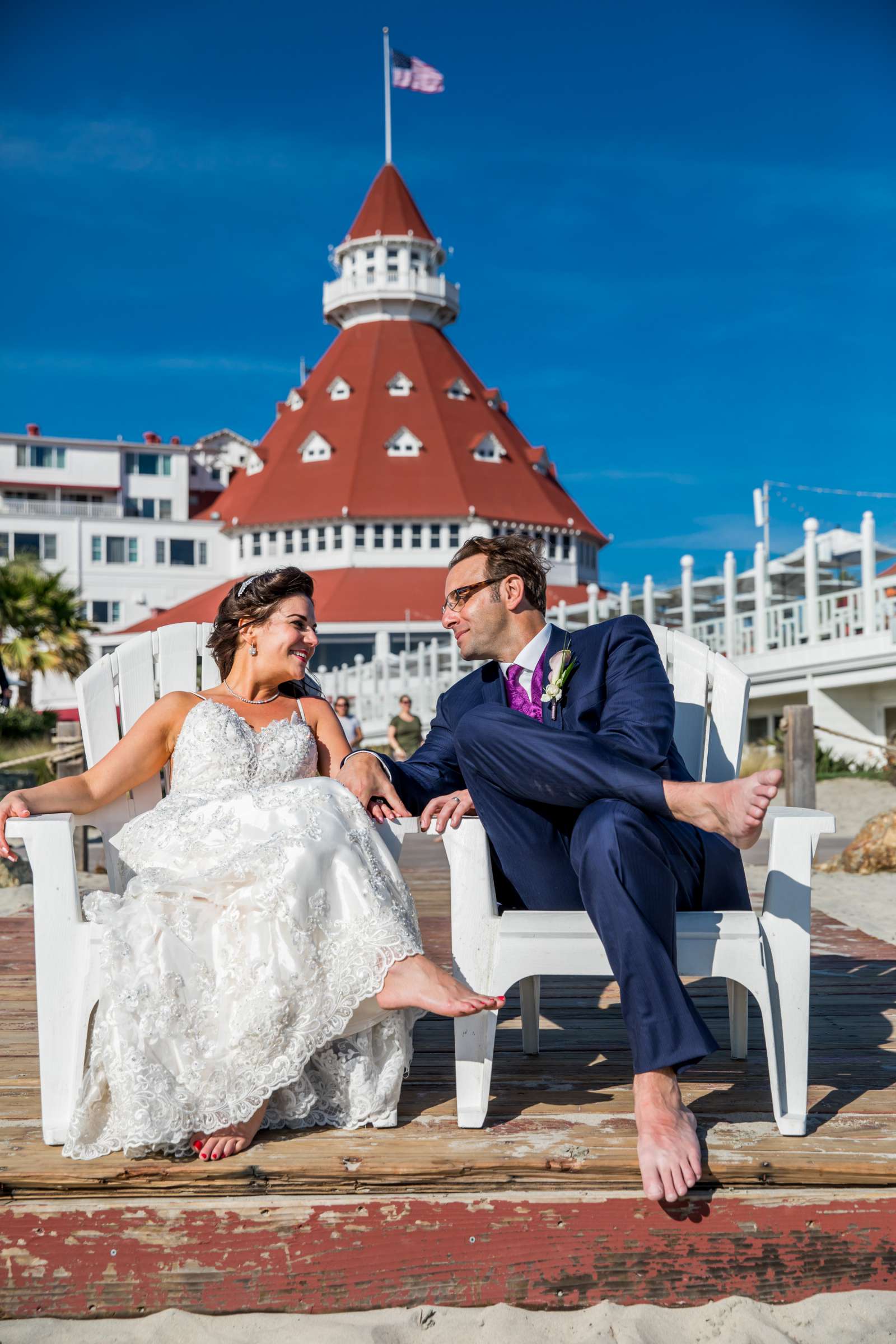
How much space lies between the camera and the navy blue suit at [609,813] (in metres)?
2.12

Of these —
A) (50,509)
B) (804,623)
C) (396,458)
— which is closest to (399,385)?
(396,458)

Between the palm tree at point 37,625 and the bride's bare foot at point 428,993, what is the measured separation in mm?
23081

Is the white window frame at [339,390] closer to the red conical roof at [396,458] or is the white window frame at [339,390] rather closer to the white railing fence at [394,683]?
the red conical roof at [396,458]

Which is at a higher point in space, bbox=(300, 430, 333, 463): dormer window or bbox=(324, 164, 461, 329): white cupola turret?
bbox=(324, 164, 461, 329): white cupola turret

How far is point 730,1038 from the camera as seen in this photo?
2828mm

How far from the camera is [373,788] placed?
8.63 ft

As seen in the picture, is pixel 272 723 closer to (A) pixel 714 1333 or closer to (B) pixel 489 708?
(B) pixel 489 708

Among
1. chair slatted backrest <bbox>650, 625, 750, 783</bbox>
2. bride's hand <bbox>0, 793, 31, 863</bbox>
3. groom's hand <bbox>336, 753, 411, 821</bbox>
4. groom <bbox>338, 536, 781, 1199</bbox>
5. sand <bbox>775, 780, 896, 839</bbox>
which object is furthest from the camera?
sand <bbox>775, 780, 896, 839</bbox>

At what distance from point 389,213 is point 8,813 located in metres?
A: 42.5

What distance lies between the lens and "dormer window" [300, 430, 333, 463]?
38.0m

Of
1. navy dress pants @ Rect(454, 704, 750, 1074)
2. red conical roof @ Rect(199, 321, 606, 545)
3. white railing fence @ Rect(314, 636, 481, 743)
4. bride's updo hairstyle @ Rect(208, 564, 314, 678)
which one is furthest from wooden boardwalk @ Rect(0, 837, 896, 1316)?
red conical roof @ Rect(199, 321, 606, 545)

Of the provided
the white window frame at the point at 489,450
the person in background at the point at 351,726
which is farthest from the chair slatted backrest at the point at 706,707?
the white window frame at the point at 489,450

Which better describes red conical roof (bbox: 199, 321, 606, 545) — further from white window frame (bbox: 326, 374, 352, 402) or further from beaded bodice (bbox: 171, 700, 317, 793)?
beaded bodice (bbox: 171, 700, 317, 793)

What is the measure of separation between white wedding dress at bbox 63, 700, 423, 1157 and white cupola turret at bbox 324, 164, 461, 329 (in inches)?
1557
